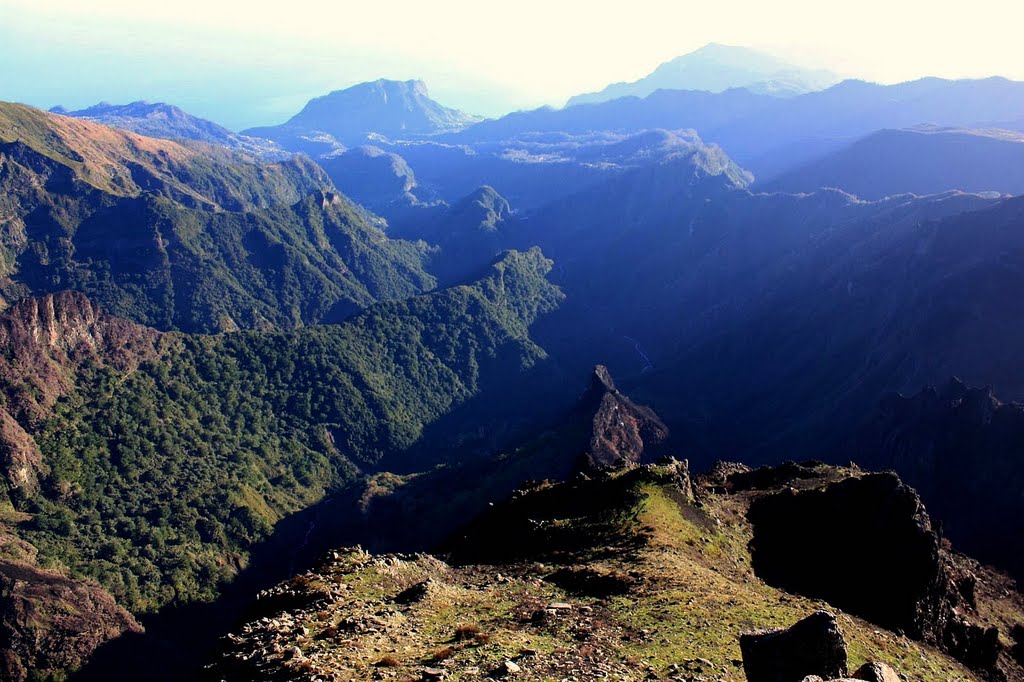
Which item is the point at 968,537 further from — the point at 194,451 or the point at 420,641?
the point at 194,451

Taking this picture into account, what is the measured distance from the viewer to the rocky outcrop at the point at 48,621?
92.1m

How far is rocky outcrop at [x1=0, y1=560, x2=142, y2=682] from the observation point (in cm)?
9206

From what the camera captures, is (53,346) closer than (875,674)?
No

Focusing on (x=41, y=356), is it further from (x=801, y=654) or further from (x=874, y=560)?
(x=801, y=654)

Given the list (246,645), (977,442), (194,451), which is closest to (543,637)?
(246,645)

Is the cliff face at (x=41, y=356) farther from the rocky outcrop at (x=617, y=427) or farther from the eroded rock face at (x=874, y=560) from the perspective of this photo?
the eroded rock face at (x=874, y=560)

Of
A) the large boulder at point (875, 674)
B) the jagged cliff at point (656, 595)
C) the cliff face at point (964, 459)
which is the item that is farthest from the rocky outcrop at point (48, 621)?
the cliff face at point (964, 459)

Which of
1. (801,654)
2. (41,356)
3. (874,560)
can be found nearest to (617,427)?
(874,560)

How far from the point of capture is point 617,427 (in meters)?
151

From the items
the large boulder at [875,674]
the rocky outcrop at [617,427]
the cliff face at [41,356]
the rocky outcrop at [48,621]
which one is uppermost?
the large boulder at [875,674]

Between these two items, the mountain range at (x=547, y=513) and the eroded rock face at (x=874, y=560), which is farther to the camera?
the eroded rock face at (x=874, y=560)

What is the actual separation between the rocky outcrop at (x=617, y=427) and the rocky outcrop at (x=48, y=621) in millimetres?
86304

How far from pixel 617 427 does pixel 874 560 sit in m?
98.2

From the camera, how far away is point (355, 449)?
192m
